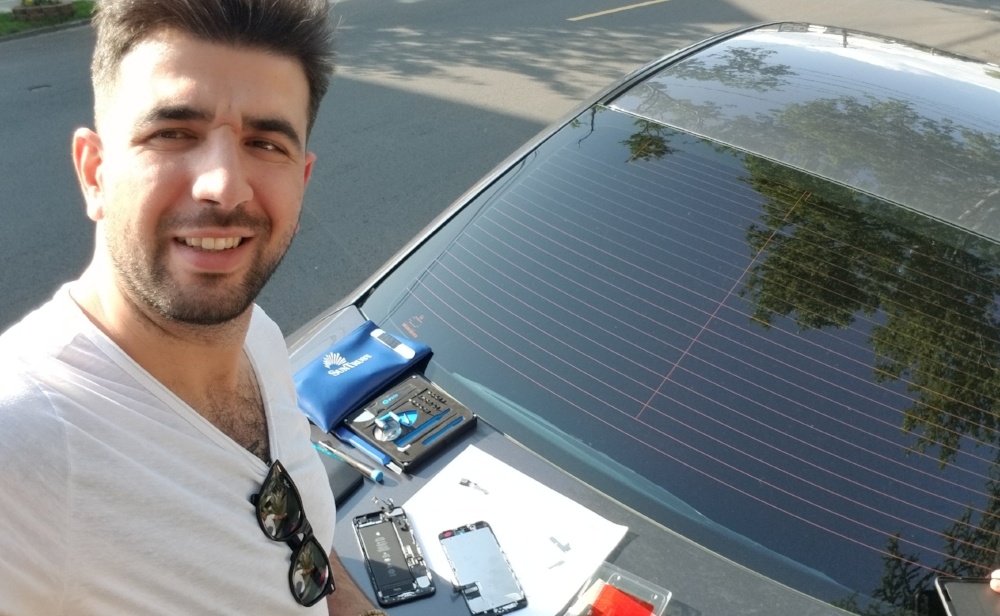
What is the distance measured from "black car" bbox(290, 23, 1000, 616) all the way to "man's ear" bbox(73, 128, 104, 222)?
990 millimetres

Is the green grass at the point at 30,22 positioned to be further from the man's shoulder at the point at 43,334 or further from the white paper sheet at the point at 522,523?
the man's shoulder at the point at 43,334

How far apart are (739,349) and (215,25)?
135cm

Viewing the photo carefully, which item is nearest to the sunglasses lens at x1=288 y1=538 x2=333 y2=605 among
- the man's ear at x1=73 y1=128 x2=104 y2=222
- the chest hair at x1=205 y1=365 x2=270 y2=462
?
the chest hair at x1=205 y1=365 x2=270 y2=462

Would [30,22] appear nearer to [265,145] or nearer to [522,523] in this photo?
[265,145]

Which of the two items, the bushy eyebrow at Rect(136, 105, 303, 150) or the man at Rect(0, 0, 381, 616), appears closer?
the man at Rect(0, 0, 381, 616)

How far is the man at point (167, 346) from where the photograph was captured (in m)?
1.29

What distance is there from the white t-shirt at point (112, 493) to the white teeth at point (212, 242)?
211 millimetres

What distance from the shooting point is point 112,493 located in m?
1.33

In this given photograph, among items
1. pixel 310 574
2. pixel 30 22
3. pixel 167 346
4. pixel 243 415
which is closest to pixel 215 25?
pixel 167 346

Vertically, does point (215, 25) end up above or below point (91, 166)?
above

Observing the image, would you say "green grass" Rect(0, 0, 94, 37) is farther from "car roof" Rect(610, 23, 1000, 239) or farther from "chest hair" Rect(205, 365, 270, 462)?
"chest hair" Rect(205, 365, 270, 462)

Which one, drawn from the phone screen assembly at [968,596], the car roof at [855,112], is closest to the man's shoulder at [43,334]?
the phone screen assembly at [968,596]

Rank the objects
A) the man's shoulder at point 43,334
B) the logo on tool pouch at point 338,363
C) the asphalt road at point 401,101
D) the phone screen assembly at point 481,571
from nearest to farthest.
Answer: the man's shoulder at point 43,334 < the phone screen assembly at point 481,571 < the logo on tool pouch at point 338,363 < the asphalt road at point 401,101

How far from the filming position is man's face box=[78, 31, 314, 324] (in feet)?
4.76
